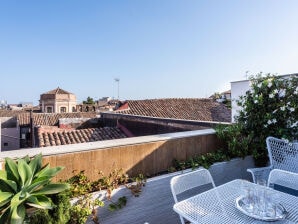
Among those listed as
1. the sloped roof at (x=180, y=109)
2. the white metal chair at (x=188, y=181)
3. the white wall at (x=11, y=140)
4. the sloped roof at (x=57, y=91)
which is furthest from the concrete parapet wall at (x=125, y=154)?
the sloped roof at (x=57, y=91)

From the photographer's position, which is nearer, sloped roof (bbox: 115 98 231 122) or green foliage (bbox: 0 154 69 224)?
green foliage (bbox: 0 154 69 224)

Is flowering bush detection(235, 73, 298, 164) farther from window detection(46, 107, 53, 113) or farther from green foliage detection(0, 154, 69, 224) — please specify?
window detection(46, 107, 53, 113)

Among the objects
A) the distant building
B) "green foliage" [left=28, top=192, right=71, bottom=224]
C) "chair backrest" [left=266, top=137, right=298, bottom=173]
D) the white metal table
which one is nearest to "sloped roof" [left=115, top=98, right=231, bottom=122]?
"chair backrest" [left=266, top=137, right=298, bottom=173]

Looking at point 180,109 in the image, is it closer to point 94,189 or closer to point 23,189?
point 94,189

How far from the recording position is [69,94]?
3384cm

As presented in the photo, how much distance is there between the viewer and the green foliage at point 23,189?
146cm

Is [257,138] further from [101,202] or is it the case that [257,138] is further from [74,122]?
[74,122]

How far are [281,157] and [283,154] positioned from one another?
A: 57mm

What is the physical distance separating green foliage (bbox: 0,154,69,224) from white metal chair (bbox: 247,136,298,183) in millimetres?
2476

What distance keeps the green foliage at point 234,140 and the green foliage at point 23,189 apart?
2.53 m

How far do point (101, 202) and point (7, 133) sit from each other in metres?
24.2

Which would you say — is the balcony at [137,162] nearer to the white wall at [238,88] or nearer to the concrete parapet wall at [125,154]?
the concrete parapet wall at [125,154]

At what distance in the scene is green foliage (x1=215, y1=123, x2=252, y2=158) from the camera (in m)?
3.17

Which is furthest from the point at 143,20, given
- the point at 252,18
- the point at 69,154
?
the point at 69,154
